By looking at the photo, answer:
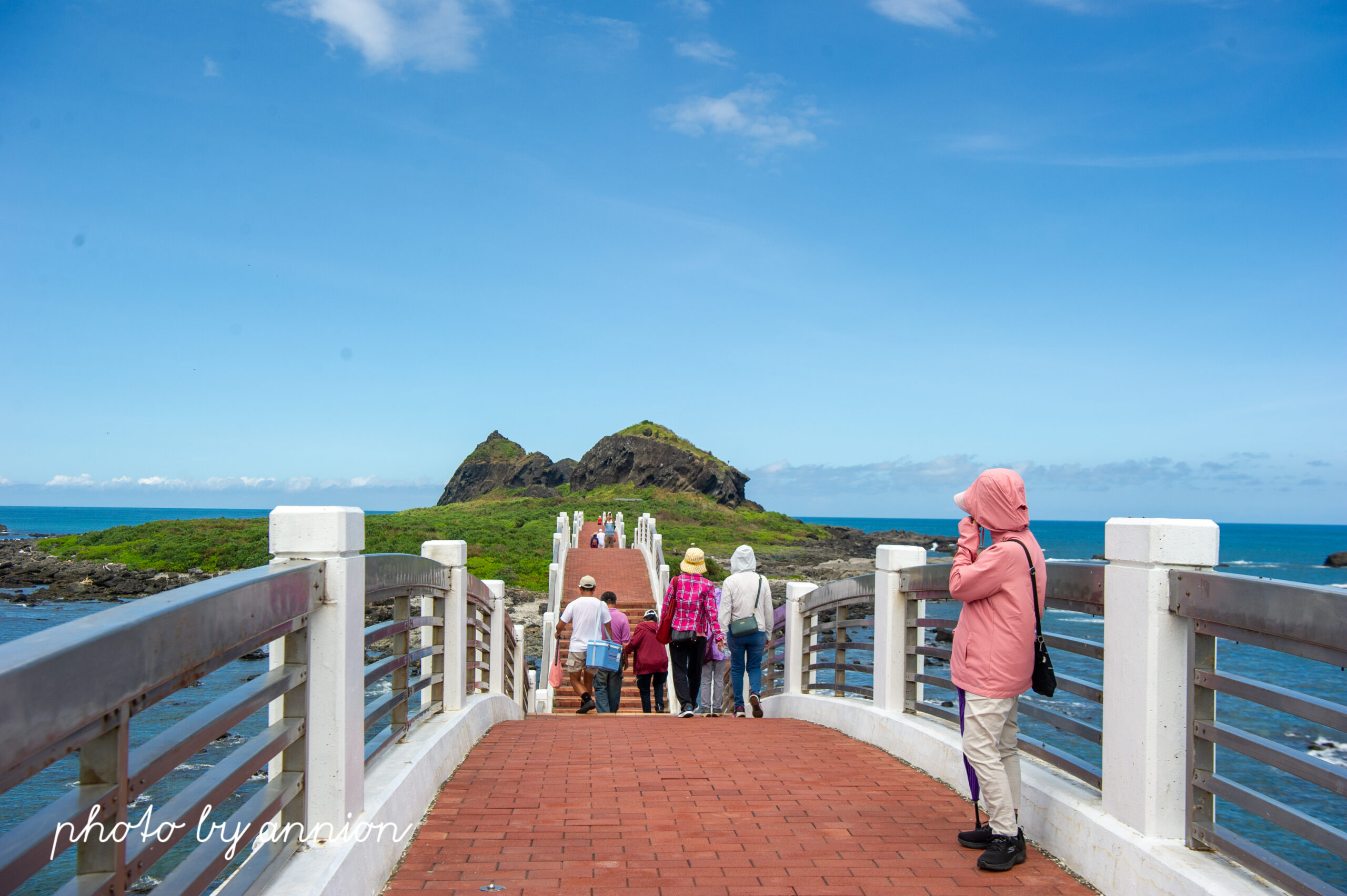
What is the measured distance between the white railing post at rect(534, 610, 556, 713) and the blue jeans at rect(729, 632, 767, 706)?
188 inches

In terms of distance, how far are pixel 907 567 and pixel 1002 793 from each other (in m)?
2.45

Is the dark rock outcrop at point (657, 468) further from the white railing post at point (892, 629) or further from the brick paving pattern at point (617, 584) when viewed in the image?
the white railing post at point (892, 629)

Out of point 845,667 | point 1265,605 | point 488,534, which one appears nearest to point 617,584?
point 845,667

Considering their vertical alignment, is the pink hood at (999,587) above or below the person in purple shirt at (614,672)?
above

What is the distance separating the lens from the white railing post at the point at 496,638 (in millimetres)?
8766

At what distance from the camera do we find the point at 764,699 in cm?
1099

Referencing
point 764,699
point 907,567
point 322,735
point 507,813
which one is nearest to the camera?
point 322,735

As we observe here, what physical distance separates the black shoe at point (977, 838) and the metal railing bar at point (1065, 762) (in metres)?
0.47

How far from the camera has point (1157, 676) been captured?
3506 millimetres

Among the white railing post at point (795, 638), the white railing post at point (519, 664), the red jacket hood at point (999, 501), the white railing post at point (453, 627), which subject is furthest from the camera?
the white railing post at point (519, 664)

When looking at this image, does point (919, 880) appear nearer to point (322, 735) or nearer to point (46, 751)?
point (322, 735)

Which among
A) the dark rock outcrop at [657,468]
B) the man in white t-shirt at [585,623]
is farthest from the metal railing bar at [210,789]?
the dark rock outcrop at [657,468]

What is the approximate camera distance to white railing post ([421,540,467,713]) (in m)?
6.12

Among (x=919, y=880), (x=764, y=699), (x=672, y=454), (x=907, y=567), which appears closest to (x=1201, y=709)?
(x=919, y=880)
